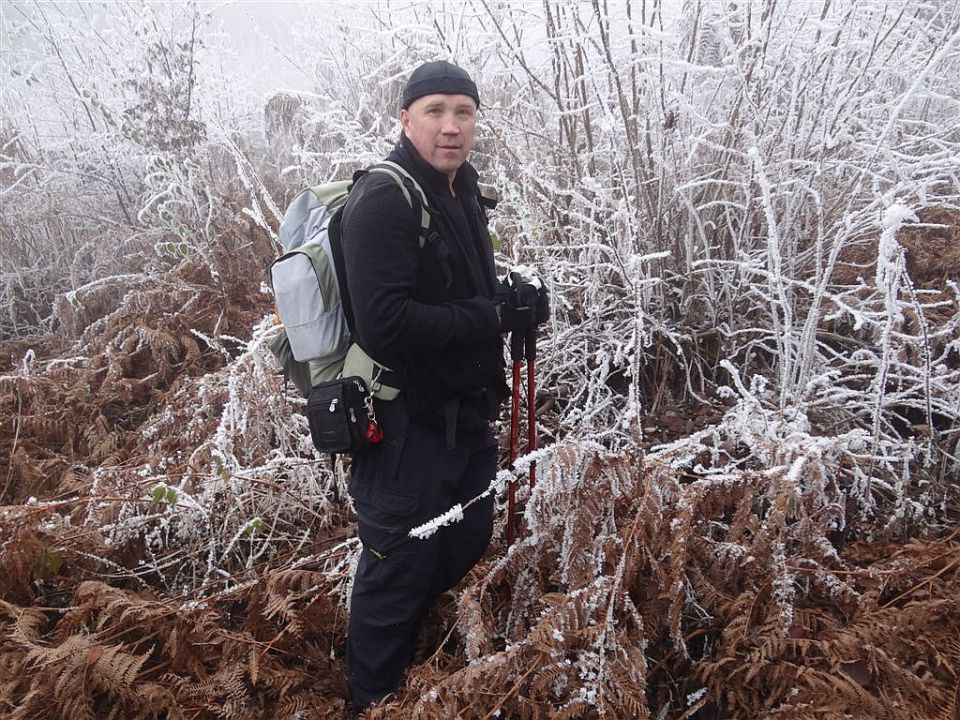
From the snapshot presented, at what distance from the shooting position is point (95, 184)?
5.90m

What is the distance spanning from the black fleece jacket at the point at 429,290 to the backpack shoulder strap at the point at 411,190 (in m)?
0.02

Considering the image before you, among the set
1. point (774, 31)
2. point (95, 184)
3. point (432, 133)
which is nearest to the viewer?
point (432, 133)

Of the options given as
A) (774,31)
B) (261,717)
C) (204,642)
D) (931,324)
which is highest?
(774,31)

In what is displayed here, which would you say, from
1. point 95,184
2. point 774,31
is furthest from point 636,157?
point 95,184

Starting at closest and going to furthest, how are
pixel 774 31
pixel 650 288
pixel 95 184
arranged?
pixel 774 31 < pixel 650 288 < pixel 95 184

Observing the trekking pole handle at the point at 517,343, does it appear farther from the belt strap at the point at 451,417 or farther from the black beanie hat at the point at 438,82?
the black beanie hat at the point at 438,82

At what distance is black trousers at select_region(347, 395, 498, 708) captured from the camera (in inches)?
75.4

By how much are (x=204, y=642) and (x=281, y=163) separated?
5.57m

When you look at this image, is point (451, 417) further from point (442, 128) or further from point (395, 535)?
point (442, 128)

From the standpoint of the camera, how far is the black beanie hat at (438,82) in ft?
5.96

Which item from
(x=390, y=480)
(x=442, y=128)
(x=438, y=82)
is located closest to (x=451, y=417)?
(x=390, y=480)

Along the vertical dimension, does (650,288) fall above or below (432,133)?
below

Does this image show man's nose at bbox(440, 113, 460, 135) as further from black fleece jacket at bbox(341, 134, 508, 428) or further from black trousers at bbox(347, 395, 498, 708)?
black trousers at bbox(347, 395, 498, 708)

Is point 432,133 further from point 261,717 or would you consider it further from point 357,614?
point 261,717
